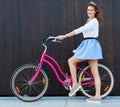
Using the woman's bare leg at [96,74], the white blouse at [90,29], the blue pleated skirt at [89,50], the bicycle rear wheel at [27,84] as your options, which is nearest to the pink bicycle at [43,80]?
the bicycle rear wheel at [27,84]

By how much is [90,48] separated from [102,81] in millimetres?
882

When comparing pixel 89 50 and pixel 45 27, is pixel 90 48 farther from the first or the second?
pixel 45 27

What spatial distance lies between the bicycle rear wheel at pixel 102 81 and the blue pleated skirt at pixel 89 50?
375 millimetres

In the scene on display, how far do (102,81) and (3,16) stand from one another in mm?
2192

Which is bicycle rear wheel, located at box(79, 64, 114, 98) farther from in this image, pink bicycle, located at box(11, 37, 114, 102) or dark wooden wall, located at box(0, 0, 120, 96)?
dark wooden wall, located at box(0, 0, 120, 96)

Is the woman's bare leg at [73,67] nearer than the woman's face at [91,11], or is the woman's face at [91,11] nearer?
the woman's face at [91,11]

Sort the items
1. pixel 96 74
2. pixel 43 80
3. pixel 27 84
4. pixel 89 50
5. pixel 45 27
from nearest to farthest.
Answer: pixel 89 50 < pixel 96 74 < pixel 43 80 < pixel 27 84 < pixel 45 27

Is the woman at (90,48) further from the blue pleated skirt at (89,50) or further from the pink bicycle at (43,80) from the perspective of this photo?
the pink bicycle at (43,80)

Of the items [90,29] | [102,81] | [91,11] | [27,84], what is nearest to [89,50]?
[90,29]

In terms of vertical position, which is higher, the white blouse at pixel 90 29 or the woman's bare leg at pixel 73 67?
the white blouse at pixel 90 29

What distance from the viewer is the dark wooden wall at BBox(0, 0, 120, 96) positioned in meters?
8.44

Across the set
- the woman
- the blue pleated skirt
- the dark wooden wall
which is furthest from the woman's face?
the dark wooden wall

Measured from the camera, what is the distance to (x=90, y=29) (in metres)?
7.78

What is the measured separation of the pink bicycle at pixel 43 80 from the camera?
26.3 feet
